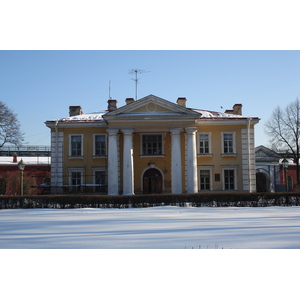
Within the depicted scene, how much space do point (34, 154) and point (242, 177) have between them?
107ft

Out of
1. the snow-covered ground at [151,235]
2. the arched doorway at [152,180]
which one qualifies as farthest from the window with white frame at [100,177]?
the snow-covered ground at [151,235]

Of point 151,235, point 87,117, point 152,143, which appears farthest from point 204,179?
point 151,235

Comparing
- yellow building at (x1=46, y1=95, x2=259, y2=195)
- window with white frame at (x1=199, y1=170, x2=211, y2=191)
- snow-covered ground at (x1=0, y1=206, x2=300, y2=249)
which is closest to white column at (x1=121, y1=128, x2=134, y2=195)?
yellow building at (x1=46, y1=95, x2=259, y2=195)

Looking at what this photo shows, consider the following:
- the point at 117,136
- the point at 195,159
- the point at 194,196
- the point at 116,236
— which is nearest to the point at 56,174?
the point at 117,136

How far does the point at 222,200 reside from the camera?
19797 millimetres

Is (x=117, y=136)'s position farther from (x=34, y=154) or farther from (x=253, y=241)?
(x=34, y=154)

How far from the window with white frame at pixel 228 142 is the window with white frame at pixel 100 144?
9.08 m

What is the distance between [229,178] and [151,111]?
25.4ft

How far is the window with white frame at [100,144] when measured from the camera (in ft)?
91.8

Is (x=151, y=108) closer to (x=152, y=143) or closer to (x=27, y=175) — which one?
(x=152, y=143)

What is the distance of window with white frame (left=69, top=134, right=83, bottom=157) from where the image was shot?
2798cm

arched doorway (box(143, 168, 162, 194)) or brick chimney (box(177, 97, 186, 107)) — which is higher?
brick chimney (box(177, 97, 186, 107))

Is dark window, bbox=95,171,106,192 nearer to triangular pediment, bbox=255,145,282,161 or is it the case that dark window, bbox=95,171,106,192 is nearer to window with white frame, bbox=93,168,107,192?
window with white frame, bbox=93,168,107,192

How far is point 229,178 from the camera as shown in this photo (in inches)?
1085
